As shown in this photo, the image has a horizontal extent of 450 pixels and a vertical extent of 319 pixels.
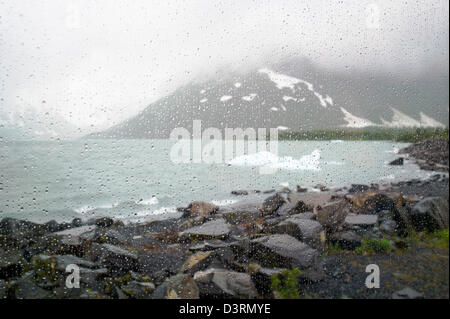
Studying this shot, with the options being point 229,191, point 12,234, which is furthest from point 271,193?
point 12,234

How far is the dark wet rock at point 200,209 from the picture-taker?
2650 millimetres

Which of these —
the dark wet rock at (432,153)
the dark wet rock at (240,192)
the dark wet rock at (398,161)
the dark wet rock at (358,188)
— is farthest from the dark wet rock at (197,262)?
the dark wet rock at (398,161)

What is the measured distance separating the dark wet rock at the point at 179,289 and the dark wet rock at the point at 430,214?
1.78 m

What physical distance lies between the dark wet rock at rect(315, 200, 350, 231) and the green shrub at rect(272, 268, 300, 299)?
2.44 ft

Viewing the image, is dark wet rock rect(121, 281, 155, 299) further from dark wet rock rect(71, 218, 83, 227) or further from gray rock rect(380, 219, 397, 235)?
gray rock rect(380, 219, 397, 235)

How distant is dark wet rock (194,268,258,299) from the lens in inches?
67.2

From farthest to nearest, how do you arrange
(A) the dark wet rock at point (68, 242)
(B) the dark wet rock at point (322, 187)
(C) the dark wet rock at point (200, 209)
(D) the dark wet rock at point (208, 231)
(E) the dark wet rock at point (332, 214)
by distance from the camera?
(B) the dark wet rock at point (322, 187)
(C) the dark wet rock at point (200, 209)
(E) the dark wet rock at point (332, 214)
(D) the dark wet rock at point (208, 231)
(A) the dark wet rock at point (68, 242)

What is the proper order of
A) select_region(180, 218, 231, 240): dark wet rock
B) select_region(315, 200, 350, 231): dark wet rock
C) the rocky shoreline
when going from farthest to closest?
select_region(315, 200, 350, 231): dark wet rock → select_region(180, 218, 231, 240): dark wet rock → the rocky shoreline

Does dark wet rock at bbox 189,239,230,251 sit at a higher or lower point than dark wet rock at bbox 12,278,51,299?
higher

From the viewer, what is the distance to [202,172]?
265 cm

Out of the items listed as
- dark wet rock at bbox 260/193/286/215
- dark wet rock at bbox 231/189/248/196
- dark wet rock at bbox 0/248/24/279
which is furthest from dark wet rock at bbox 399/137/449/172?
dark wet rock at bbox 0/248/24/279

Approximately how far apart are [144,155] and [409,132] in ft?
7.91

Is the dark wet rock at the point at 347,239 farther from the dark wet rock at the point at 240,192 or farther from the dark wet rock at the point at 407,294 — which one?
the dark wet rock at the point at 240,192

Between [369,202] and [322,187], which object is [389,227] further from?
[322,187]
